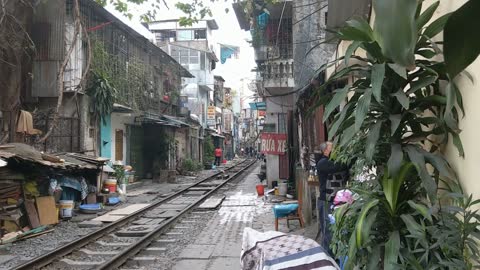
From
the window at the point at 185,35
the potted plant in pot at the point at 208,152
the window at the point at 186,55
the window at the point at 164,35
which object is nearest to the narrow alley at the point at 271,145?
the potted plant in pot at the point at 208,152

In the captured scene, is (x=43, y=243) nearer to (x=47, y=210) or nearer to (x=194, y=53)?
(x=47, y=210)

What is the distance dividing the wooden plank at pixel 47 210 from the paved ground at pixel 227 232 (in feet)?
11.9

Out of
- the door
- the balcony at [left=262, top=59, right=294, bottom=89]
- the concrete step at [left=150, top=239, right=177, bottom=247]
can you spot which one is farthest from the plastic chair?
the door

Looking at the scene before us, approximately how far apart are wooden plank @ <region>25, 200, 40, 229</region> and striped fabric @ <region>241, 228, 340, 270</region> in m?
7.68

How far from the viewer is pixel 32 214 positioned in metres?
9.96

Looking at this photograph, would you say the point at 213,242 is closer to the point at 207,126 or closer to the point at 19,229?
the point at 19,229

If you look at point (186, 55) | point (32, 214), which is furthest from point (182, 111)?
point (32, 214)

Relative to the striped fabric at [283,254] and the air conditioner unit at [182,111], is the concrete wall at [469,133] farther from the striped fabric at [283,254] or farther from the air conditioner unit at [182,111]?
the air conditioner unit at [182,111]

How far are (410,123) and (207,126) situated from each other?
40.9 metres

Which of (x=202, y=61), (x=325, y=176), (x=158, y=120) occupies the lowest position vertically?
(x=325, y=176)

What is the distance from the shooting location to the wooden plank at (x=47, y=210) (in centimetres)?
1029

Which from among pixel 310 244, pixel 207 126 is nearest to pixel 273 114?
pixel 310 244

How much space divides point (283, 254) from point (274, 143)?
13525mm

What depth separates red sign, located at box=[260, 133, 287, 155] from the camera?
55.2 ft
